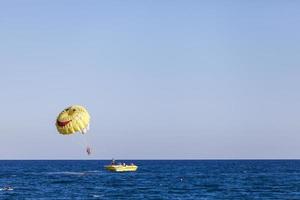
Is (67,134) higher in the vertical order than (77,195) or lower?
higher

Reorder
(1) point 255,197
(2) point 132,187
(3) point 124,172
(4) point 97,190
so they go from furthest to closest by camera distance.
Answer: (3) point 124,172 < (2) point 132,187 < (4) point 97,190 < (1) point 255,197

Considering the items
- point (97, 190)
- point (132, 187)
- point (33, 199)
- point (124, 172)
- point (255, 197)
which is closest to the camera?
point (33, 199)

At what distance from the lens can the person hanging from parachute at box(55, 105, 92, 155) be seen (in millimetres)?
77812

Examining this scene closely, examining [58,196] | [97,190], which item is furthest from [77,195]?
[97,190]

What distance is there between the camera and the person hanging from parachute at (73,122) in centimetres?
7781

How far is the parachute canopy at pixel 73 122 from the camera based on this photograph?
255ft

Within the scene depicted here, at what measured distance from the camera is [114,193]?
10238 centimetres

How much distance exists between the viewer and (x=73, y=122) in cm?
7800

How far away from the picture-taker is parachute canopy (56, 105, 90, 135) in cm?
7781

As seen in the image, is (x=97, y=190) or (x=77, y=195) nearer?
(x=77, y=195)

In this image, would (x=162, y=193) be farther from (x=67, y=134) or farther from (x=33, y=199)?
(x=67, y=134)

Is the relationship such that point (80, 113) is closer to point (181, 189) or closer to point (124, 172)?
point (181, 189)

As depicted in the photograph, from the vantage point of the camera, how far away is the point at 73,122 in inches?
3071

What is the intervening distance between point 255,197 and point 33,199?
3146 cm
